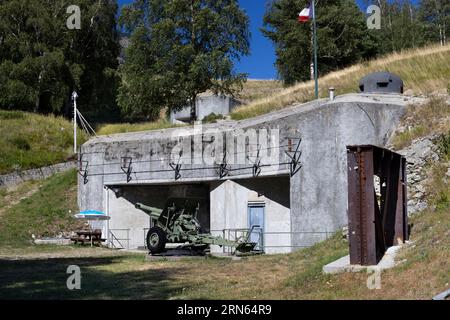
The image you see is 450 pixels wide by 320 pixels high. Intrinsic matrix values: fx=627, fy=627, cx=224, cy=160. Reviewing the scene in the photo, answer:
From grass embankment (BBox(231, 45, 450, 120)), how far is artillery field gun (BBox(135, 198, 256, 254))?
11.5 meters

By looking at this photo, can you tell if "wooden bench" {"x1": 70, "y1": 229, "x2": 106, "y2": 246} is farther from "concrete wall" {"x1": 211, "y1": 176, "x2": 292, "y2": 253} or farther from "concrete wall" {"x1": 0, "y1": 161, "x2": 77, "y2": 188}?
"concrete wall" {"x1": 0, "y1": 161, "x2": 77, "y2": 188}

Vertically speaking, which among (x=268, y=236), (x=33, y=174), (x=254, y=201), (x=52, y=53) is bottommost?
(x=268, y=236)

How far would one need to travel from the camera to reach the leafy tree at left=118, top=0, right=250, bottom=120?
105 ft

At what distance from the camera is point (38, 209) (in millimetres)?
27828

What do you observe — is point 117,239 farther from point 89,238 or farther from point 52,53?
point 52,53

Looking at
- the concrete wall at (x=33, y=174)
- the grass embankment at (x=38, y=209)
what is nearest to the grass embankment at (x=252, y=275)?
the grass embankment at (x=38, y=209)

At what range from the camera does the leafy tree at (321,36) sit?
137 feet

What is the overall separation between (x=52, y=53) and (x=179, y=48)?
44.5 ft

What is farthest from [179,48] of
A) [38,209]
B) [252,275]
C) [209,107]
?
[252,275]

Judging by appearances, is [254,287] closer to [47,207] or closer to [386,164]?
[386,164]

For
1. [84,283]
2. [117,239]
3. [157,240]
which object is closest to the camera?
[84,283]

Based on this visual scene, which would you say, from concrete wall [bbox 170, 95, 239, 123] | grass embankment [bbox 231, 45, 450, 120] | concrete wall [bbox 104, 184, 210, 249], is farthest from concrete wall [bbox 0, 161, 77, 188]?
concrete wall [bbox 170, 95, 239, 123]

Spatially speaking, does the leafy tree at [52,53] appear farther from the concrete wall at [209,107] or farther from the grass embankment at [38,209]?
the grass embankment at [38,209]
